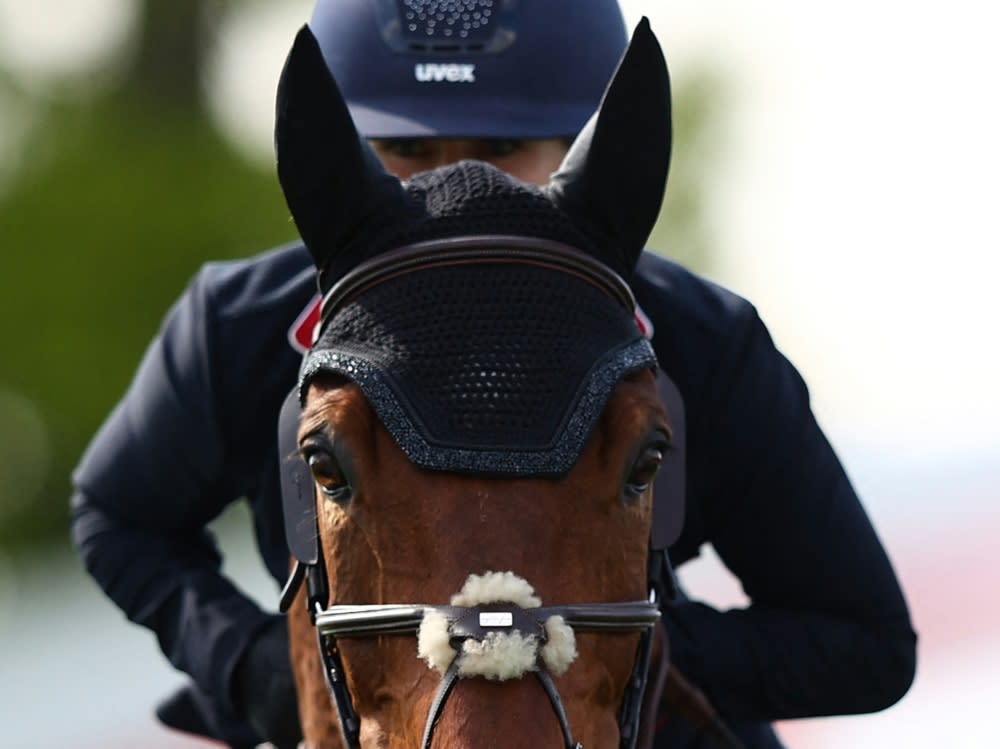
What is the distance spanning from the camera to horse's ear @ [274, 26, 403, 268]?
9.83 feet

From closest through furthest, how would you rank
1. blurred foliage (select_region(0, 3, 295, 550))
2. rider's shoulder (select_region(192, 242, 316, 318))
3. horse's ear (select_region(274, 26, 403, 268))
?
horse's ear (select_region(274, 26, 403, 268))
rider's shoulder (select_region(192, 242, 316, 318))
blurred foliage (select_region(0, 3, 295, 550))

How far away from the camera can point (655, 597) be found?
3047mm

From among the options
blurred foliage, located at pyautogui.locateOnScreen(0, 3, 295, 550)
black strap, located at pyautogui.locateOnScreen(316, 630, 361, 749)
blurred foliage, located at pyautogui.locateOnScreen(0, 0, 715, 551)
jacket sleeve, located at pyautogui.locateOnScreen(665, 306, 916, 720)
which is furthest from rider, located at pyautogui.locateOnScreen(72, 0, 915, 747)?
blurred foliage, located at pyautogui.locateOnScreen(0, 3, 295, 550)

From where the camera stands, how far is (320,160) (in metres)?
3.03

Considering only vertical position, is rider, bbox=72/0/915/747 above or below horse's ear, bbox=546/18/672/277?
below

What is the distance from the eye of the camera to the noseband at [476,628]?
258cm

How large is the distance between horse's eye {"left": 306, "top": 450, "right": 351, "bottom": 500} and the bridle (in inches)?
5.8

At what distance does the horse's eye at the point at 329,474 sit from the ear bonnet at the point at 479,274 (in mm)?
120

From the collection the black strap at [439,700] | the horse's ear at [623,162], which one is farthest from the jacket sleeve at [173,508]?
the black strap at [439,700]

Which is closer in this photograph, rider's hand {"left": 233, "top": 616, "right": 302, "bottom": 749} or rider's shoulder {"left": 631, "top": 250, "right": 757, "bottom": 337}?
rider's hand {"left": 233, "top": 616, "right": 302, "bottom": 749}

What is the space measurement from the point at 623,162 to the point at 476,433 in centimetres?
62

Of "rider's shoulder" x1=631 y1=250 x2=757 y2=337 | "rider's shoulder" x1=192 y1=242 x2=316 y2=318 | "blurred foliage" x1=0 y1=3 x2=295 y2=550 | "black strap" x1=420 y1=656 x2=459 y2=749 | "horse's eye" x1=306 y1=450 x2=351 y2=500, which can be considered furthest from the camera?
"blurred foliage" x1=0 y1=3 x2=295 y2=550

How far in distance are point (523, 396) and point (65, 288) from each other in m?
19.5

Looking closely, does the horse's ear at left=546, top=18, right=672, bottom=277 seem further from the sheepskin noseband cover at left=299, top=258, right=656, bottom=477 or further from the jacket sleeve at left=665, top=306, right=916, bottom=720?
the jacket sleeve at left=665, top=306, right=916, bottom=720
